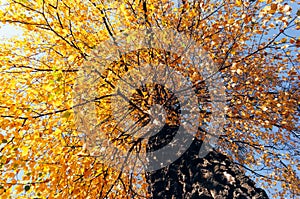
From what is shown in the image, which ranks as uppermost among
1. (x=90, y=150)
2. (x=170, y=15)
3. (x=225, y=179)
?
(x=170, y=15)

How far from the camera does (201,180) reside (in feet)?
13.7

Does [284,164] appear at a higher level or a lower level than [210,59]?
lower

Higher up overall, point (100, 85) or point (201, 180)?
point (100, 85)

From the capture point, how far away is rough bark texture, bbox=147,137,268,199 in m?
3.86

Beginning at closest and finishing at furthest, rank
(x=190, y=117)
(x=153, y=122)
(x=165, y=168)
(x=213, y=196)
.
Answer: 1. (x=213, y=196)
2. (x=165, y=168)
3. (x=153, y=122)
4. (x=190, y=117)

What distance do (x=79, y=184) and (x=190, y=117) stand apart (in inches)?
168

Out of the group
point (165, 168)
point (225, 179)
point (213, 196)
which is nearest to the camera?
point (213, 196)

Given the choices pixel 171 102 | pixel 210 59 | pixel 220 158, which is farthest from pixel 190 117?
pixel 220 158

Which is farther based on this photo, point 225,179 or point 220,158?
point 220,158

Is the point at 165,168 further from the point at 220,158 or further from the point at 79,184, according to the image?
the point at 79,184

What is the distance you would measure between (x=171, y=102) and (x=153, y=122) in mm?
1125

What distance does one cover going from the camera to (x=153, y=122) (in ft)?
18.1

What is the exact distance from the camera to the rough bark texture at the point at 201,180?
3861 mm

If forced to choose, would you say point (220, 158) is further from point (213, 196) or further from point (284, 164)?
point (284, 164)
